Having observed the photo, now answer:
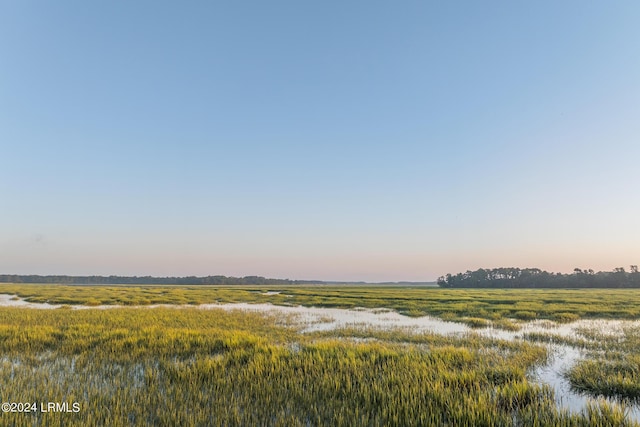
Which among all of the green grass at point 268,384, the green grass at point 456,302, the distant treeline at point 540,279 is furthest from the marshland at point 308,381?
the distant treeline at point 540,279

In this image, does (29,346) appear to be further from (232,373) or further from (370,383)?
(370,383)

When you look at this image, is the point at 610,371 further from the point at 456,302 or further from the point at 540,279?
the point at 540,279

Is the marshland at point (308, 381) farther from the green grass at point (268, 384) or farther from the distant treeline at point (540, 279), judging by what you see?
the distant treeline at point (540, 279)

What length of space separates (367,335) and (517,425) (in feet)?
25.9

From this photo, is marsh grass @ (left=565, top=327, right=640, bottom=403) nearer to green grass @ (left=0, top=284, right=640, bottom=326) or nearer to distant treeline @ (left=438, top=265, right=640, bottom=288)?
green grass @ (left=0, top=284, right=640, bottom=326)

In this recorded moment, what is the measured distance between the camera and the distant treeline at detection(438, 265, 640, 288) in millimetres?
77938

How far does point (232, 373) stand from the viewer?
6277 millimetres

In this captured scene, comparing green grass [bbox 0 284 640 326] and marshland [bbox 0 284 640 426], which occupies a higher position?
marshland [bbox 0 284 640 426]

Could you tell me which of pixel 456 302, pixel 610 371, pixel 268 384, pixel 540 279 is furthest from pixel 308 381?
pixel 540 279

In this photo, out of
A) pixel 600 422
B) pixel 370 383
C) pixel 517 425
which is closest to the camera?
pixel 600 422

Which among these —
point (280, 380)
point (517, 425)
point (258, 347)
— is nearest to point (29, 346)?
point (258, 347)

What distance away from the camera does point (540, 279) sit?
89.2m

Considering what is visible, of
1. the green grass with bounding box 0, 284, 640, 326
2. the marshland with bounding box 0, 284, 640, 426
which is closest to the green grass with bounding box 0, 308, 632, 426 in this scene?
the marshland with bounding box 0, 284, 640, 426

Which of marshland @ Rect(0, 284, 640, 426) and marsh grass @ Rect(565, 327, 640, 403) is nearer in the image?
marshland @ Rect(0, 284, 640, 426)
